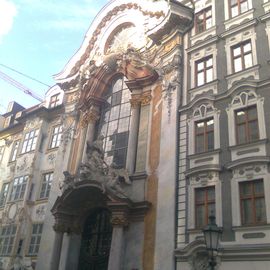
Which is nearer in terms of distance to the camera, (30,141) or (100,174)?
(100,174)

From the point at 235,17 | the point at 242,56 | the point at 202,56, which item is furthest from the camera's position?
the point at 202,56

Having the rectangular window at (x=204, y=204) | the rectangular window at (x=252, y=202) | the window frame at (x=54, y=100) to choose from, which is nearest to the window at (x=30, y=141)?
the window frame at (x=54, y=100)

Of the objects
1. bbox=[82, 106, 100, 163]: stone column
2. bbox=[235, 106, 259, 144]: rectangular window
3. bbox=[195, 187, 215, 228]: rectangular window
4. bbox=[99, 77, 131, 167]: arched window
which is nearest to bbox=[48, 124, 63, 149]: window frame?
bbox=[82, 106, 100, 163]: stone column

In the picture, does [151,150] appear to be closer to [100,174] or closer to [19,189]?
[100,174]

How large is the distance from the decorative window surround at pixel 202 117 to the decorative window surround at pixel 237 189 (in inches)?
82.0

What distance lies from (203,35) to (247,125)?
6.83 meters

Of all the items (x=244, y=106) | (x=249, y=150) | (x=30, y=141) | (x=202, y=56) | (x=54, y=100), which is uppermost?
(x=54, y=100)

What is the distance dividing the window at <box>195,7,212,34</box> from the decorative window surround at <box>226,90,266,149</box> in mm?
5813

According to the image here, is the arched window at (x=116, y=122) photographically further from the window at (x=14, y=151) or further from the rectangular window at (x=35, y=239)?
the window at (x=14, y=151)

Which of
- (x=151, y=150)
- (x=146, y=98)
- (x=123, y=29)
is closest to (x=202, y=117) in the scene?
(x=151, y=150)

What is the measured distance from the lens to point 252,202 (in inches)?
615

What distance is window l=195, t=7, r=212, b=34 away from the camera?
71.3 feet

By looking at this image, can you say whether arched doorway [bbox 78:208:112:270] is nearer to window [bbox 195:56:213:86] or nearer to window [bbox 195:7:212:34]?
window [bbox 195:56:213:86]

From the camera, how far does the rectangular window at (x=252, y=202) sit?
599 inches
